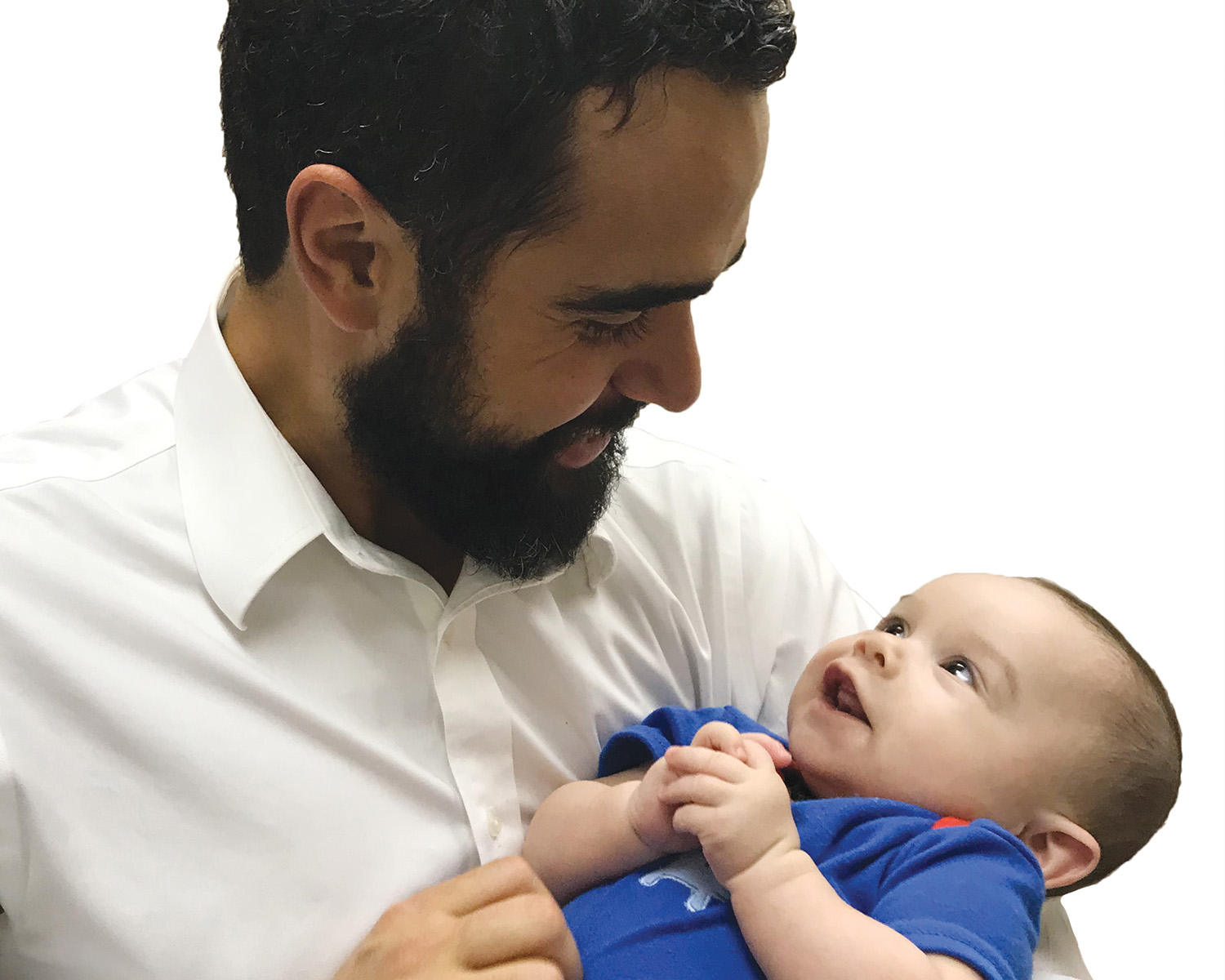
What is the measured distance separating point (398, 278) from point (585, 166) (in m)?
0.29

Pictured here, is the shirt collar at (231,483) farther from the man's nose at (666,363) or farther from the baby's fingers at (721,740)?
the baby's fingers at (721,740)

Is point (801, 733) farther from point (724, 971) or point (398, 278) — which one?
point (398, 278)

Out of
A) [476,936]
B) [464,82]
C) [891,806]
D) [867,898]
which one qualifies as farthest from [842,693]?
[464,82]

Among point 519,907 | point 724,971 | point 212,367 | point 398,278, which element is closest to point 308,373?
point 212,367

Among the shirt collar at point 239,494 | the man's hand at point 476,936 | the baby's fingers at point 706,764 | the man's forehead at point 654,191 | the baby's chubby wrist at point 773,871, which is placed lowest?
the man's hand at point 476,936

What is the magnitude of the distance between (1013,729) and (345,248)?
1.08 metres

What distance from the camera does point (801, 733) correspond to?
1.64 meters

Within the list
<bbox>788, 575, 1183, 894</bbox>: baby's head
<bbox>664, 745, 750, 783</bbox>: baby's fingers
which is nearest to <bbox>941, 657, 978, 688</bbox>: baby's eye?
<bbox>788, 575, 1183, 894</bbox>: baby's head

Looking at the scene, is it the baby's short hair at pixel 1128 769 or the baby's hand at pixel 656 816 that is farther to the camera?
the baby's short hair at pixel 1128 769

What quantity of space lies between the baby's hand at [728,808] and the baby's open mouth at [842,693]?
0.71 feet

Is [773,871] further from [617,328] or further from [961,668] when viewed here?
[617,328]

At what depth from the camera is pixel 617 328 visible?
57.2 inches

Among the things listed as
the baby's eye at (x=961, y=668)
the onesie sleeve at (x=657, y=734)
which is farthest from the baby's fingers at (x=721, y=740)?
the baby's eye at (x=961, y=668)

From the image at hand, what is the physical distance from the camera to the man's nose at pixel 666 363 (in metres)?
1.47
